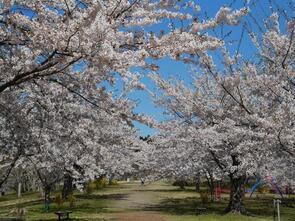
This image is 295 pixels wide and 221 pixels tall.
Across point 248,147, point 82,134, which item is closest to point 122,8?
point 82,134

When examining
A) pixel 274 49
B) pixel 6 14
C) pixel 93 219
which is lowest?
pixel 93 219

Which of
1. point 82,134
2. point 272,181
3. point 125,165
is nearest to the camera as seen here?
point 82,134

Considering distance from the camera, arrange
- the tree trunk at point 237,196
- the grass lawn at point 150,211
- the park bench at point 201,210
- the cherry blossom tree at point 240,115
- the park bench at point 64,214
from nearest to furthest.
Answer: the cherry blossom tree at point 240,115, the park bench at point 64,214, the grass lawn at point 150,211, the tree trunk at point 237,196, the park bench at point 201,210

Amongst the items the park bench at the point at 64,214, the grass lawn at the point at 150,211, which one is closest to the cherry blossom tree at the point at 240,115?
the grass lawn at the point at 150,211

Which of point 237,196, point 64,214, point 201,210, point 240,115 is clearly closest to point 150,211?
point 201,210

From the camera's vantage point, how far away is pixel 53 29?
7.74 m

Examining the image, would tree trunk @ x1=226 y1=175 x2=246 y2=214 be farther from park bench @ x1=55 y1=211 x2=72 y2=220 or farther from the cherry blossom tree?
park bench @ x1=55 y1=211 x2=72 y2=220

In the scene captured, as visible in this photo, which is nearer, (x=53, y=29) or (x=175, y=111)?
(x=53, y=29)

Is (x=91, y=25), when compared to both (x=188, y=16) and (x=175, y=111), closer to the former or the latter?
(x=188, y=16)

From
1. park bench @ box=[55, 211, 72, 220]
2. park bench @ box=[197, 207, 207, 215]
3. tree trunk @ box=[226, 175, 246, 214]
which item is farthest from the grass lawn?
tree trunk @ box=[226, 175, 246, 214]

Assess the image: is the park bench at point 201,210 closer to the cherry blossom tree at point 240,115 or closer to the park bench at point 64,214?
the cherry blossom tree at point 240,115

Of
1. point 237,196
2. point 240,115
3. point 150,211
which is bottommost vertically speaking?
point 150,211

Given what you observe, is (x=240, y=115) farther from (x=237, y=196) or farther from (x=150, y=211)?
(x=150, y=211)

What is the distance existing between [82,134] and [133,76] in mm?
6140
